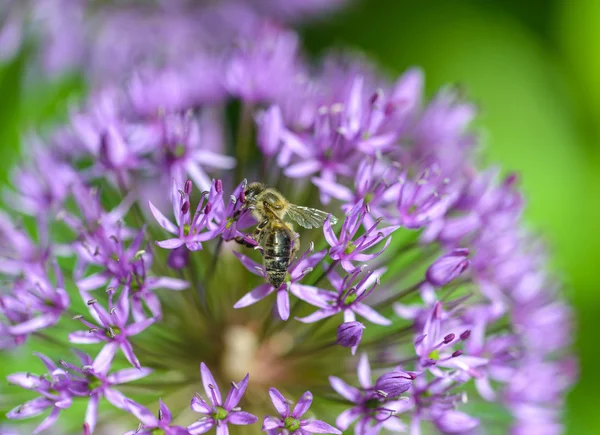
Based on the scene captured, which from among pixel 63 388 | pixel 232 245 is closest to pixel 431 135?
pixel 232 245

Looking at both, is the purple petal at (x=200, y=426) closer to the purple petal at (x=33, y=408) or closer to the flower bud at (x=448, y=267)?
the purple petal at (x=33, y=408)

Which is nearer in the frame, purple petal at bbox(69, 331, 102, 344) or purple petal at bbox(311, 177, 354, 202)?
purple petal at bbox(69, 331, 102, 344)

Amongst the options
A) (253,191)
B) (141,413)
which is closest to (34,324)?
(141,413)

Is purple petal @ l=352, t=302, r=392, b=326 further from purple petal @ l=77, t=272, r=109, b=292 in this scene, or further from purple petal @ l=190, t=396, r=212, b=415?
purple petal @ l=77, t=272, r=109, b=292

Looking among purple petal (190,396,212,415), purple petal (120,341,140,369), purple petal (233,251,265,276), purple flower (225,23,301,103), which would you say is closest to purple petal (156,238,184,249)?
purple petal (233,251,265,276)

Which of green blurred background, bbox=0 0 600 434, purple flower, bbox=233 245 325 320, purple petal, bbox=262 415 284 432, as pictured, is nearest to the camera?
purple petal, bbox=262 415 284 432
